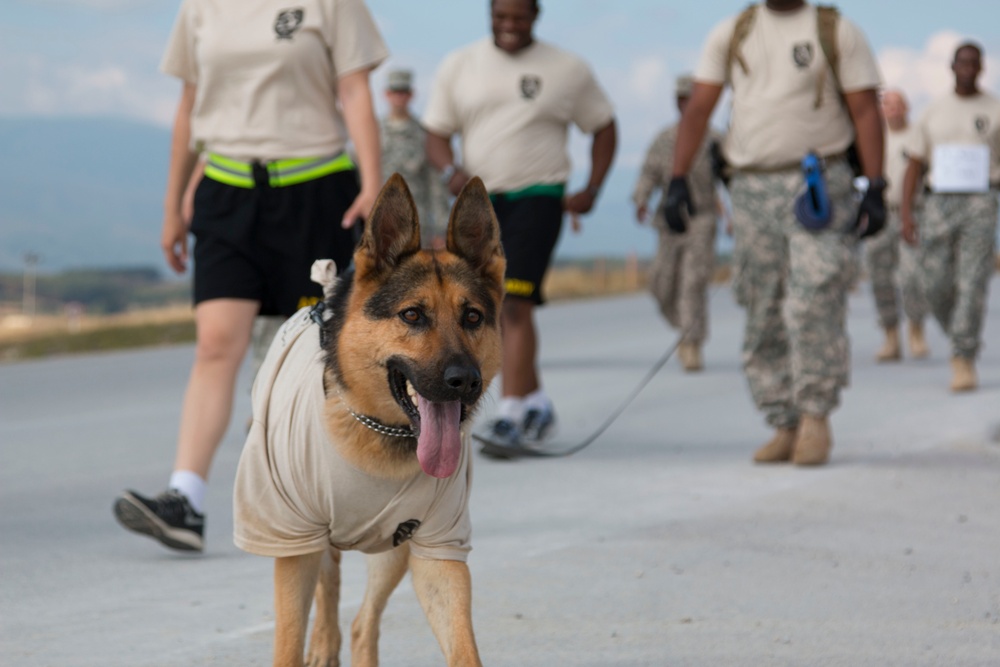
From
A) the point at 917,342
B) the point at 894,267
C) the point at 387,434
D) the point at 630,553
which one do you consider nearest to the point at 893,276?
the point at 894,267

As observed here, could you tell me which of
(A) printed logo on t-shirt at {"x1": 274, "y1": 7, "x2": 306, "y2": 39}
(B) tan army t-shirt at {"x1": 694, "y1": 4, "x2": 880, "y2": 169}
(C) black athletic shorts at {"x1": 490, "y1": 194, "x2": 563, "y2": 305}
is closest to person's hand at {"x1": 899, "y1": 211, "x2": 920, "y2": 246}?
(B) tan army t-shirt at {"x1": 694, "y1": 4, "x2": 880, "y2": 169}

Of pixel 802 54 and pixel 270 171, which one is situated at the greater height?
pixel 802 54

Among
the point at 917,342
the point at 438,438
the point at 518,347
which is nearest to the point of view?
the point at 438,438

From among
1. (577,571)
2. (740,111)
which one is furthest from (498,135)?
(577,571)

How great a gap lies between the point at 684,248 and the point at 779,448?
6306 millimetres

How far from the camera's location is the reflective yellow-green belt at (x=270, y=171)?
20.0ft

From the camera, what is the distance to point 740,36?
833 cm

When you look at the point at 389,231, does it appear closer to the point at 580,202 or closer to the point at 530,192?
the point at 530,192

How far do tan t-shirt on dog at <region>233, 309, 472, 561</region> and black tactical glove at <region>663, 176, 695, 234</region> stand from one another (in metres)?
4.47

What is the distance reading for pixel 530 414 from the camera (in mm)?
9156

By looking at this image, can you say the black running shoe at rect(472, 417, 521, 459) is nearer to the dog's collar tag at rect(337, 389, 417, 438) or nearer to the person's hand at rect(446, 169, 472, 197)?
the person's hand at rect(446, 169, 472, 197)

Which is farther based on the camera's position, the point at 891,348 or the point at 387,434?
the point at 891,348

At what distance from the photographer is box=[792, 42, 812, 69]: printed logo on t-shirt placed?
8148 millimetres

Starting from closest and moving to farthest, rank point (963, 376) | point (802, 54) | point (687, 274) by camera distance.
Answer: point (802, 54) < point (963, 376) < point (687, 274)
